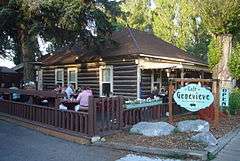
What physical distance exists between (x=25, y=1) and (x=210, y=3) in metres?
8.63

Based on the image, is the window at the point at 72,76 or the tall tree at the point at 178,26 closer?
the window at the point at 72,76

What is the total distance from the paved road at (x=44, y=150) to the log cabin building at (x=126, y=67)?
27.9 feet

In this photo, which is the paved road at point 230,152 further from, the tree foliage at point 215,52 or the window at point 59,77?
the window at point 59,77

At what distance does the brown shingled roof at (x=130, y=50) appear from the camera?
21750mm

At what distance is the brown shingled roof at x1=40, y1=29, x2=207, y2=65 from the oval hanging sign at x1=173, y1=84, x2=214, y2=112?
7.62 metres

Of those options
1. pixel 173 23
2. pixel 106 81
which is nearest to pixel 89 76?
pixel 106 81

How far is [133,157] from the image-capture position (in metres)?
9.95

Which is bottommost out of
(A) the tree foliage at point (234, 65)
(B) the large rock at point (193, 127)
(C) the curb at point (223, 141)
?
(C) the curb at point (223, 141)

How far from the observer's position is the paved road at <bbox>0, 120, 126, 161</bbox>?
32.8ft

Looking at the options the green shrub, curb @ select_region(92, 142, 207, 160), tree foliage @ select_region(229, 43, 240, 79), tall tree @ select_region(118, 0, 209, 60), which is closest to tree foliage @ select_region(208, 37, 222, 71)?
tree foliage @ select_region(229, 43, 240, 79)

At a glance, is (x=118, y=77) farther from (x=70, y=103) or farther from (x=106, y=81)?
(x=70, y=103)

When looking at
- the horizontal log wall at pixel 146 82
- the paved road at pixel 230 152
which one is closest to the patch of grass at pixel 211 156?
the paved road at pixel 230 152

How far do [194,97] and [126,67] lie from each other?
28.8ft

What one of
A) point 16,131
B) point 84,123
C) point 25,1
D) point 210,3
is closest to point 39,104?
point 16,131
